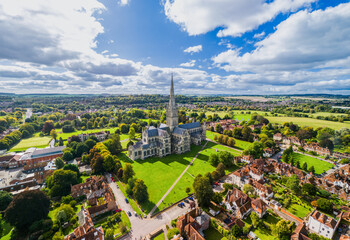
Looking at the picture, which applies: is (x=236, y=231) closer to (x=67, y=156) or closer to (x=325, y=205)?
(x=325, y=205)

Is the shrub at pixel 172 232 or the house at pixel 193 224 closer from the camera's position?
the house at pixel 193 224

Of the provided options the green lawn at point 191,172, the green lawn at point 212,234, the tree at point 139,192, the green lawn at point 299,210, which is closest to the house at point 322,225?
the green lawn at point 299,210

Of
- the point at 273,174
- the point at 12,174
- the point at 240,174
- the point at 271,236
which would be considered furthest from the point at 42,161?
the point at 273,174

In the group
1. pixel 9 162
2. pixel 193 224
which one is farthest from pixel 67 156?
pixel 193 224

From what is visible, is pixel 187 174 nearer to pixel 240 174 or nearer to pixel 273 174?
pixel 240 174

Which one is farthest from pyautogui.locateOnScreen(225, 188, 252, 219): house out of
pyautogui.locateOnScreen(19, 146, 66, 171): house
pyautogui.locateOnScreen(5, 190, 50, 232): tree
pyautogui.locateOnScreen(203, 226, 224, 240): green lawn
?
pyautogui.locateOnScreen(19, 146, 66, 171): house

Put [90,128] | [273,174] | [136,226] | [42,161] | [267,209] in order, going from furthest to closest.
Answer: [90,128] < [42,161] < [273,174] < [267,209] < [136,226]

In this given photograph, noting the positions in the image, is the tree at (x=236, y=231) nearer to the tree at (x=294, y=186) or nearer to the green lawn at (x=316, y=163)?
the tree at (x=294, y=186)

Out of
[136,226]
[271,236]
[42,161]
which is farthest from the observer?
[42,161]
